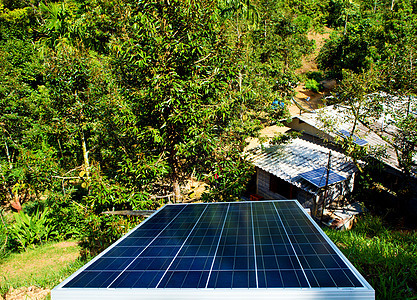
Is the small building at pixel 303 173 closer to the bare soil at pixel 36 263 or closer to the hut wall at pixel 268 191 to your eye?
the hut wall at pixel 268 191

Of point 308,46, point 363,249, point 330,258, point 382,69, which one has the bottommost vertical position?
point 363,249

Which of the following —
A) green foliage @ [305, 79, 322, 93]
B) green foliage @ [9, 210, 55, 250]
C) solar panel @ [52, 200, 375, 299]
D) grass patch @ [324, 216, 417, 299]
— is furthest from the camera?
green foliage @ [305, 79, 322, 93]

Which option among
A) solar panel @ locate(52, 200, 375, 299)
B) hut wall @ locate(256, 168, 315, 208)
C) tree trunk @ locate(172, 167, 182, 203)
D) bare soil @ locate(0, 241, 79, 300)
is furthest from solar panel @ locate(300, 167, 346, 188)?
bare soil @ locate(0, 241, 79, 300)

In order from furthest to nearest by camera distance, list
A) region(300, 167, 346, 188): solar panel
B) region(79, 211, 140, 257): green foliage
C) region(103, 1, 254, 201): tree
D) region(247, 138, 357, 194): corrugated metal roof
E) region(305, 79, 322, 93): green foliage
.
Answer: region(305, 79, 322, 93): green foliage
region(247, 138, 357, 194): corrugated metal roof
region(300, 167, 346, 188): solar panel
region(79, 211, 140, 257): green foliage
region(103, 1, 254, 201): tree

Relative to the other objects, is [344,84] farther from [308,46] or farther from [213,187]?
[308,46]

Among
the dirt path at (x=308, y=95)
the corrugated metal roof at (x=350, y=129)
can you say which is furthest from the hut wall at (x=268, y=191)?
the dirt path at (x=308, y=95)

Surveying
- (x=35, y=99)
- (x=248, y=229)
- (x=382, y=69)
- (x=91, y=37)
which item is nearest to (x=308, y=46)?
(x=382, y=69)

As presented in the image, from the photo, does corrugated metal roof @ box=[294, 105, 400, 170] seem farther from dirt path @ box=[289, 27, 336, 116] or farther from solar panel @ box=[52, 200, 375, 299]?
dirt path @ box=[289, 27, 336, 116]
